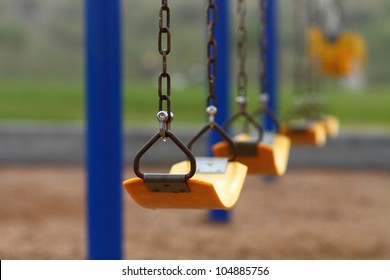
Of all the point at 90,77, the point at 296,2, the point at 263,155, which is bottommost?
the point at 263,155

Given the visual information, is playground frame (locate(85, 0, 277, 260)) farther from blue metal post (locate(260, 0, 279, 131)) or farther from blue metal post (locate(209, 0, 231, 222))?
blue metal post (locate(260, 0, 279, 131))

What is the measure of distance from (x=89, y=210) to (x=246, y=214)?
201 cm

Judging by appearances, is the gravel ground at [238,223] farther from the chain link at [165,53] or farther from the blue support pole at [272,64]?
the chain link at [165,53]

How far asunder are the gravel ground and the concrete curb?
1.33 ft

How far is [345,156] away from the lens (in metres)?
6.46

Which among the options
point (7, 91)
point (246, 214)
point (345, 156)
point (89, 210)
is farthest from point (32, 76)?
point (89, 210)

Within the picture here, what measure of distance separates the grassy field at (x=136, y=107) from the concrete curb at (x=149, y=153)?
229 cm

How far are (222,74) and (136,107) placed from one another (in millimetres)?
6761

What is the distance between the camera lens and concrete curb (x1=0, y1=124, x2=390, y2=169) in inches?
253

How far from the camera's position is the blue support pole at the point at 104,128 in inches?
99.7

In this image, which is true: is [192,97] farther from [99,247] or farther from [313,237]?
[99,247]

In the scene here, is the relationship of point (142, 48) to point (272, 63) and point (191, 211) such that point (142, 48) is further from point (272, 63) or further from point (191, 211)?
point (191, 211)

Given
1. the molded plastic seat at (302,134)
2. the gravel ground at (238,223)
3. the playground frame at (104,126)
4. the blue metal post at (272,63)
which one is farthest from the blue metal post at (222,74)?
the playground frame at (104,126)

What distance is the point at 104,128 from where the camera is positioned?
256 cm
